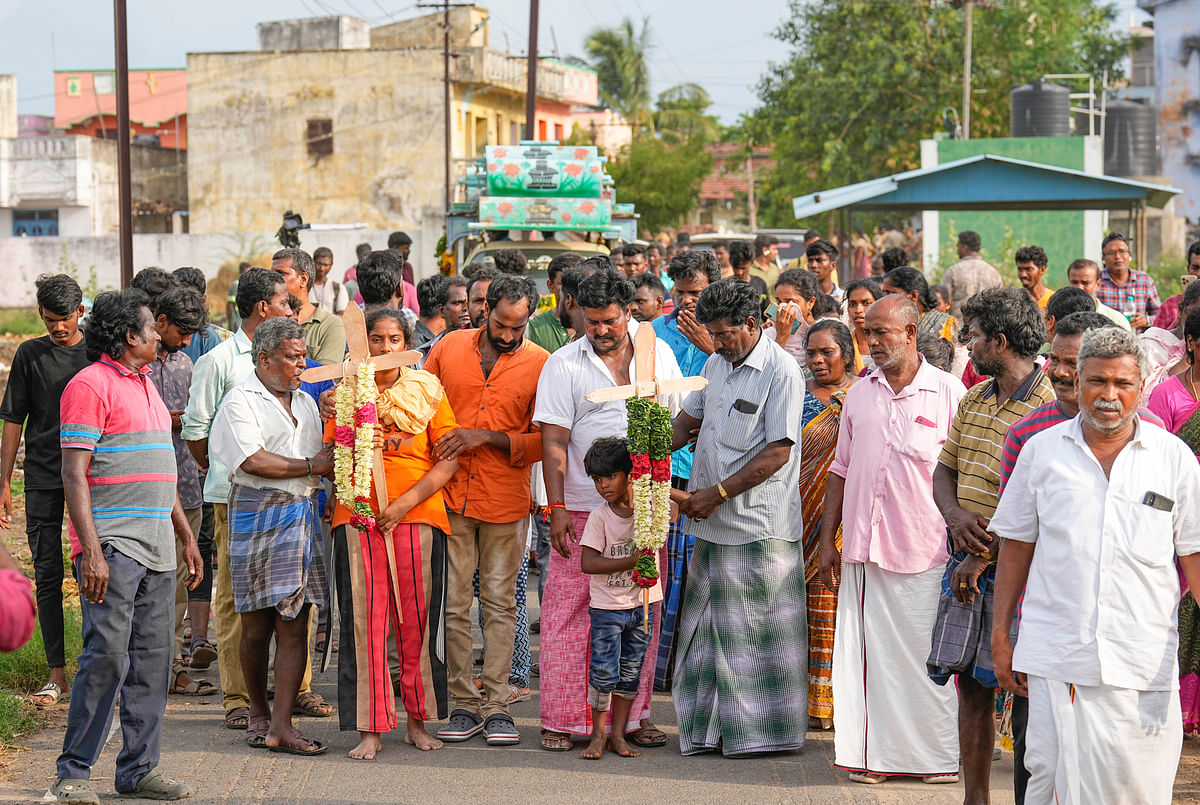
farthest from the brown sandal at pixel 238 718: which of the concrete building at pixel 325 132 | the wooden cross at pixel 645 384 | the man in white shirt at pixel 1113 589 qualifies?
the concrete building at pixel 325 132

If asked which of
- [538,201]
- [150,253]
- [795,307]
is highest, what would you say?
[150,253]

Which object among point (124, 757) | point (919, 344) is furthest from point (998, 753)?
point (124, 757)

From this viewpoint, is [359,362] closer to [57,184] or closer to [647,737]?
[647,737]

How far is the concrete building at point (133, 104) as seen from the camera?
175ft

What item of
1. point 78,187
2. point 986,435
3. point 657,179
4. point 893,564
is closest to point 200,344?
point 893,564

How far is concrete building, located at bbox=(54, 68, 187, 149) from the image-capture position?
53.4 metres

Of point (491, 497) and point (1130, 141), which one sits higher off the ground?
point (1130, 141)

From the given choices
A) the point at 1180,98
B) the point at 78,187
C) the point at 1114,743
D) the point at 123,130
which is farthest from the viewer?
the point at 1180,98

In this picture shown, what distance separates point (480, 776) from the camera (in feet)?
19.7

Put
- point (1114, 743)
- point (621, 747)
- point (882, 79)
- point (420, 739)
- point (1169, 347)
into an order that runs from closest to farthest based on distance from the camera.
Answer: point (1114, 743) → point (621, 747) → point (420, 739) → point (1169, 347) → point (882, 79)

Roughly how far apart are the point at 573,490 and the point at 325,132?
39158mm

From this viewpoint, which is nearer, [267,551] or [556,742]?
[267,551]

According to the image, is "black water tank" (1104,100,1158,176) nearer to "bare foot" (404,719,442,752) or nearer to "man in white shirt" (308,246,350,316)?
"man in white shirt" (308,246,350,316)

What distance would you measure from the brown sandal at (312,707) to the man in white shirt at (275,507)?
24.7 inches
